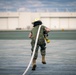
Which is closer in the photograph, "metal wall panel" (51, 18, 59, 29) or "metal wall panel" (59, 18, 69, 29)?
"metal wall panel" (51, 18, 59, 29)

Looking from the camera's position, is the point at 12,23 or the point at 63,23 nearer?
the point at 12,23

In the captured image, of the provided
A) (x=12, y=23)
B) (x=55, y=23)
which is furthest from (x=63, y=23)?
(x=12, y=23)

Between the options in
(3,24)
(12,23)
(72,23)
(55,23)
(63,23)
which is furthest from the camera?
(63,23)

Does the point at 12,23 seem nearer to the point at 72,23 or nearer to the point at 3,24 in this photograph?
the point at 3,24

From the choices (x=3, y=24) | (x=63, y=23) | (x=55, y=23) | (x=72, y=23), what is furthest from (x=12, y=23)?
(x=72, y=23)

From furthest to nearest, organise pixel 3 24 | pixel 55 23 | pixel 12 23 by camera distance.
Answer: pixel 12 23 < pixel 3 24 < pixel 55 23

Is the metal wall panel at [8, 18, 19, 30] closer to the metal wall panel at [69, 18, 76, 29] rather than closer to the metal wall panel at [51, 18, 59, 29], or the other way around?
the metal wall panel at [51, 18, 59, 29]

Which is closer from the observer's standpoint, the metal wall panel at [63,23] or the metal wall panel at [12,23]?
the metal wall panel at [12,23]

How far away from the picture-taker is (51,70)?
26.6 ft

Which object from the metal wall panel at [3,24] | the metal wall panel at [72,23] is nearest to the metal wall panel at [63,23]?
the metal wall panel at [72,23]

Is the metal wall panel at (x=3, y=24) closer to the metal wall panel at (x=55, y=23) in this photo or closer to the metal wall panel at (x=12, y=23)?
the metal wall panel at (x=12, y=23)

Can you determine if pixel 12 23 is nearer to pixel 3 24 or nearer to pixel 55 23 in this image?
pixel 3 24

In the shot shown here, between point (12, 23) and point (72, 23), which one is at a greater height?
point (12, 23)

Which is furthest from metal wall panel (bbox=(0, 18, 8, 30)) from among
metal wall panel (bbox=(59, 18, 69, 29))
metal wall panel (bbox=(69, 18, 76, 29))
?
→ metal wall panel (bbox=(69, 18, 76, 29))
